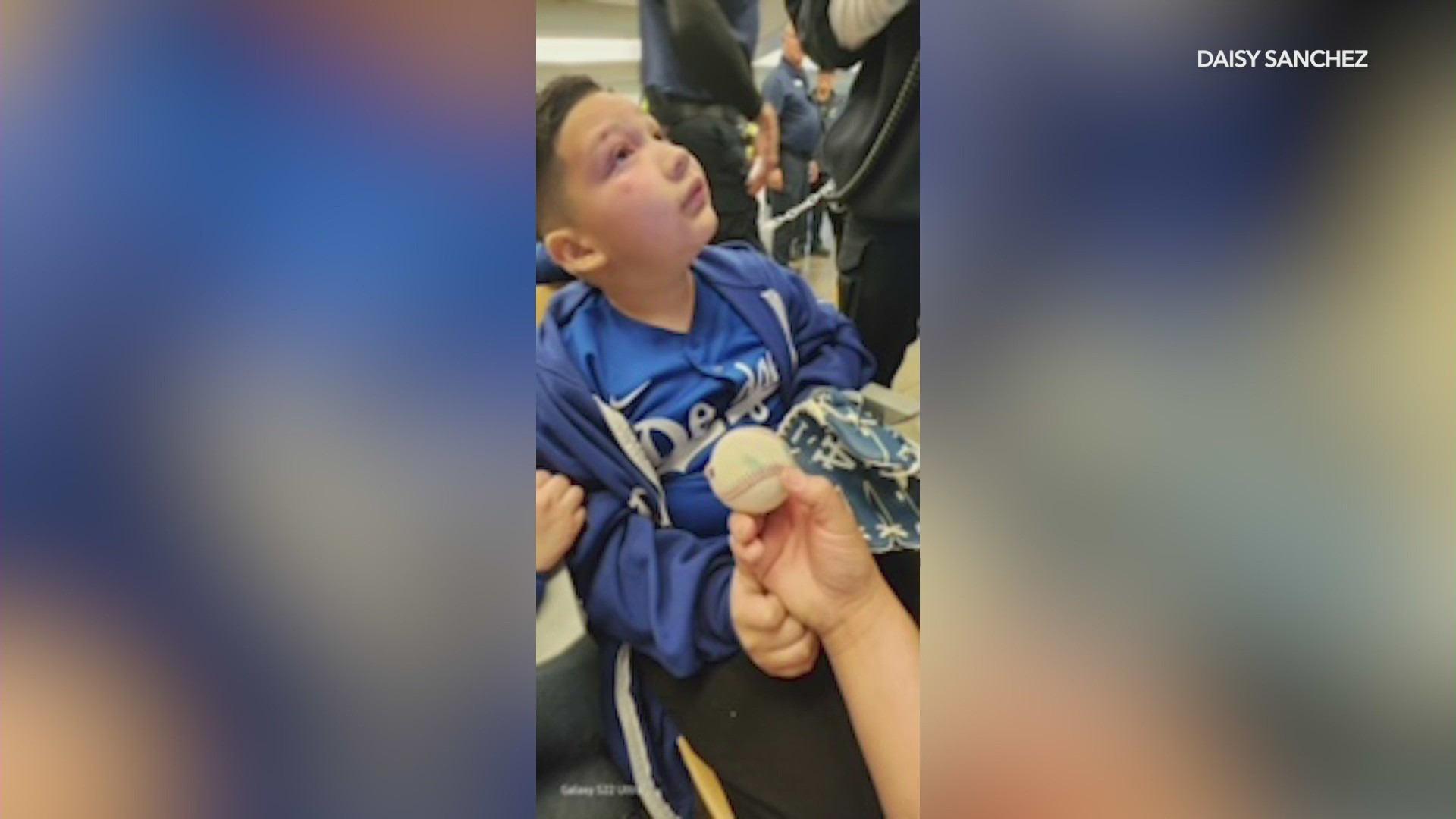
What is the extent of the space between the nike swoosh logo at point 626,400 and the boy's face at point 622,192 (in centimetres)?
10

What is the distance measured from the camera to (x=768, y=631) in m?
0.88

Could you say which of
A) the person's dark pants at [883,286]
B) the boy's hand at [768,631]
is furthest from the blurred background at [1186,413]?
the boy's hand at [768,631]

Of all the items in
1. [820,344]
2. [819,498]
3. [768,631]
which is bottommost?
[768,631]

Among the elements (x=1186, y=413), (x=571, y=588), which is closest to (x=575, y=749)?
(x=571, y=588)

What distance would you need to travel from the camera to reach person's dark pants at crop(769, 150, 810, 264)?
→ 90 centimetres

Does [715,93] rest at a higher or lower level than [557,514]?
higher

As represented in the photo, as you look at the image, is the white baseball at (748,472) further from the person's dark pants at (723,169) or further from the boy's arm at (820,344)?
the person's dark pants at (723,169)

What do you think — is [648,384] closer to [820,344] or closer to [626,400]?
[626,400]

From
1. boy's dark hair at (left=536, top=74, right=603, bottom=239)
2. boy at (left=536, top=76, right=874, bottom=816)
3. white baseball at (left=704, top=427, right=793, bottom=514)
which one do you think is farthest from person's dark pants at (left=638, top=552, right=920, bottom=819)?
boy's dark hair at (left=536, top=74, right=603, bottom=239)

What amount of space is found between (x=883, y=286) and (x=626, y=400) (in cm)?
24

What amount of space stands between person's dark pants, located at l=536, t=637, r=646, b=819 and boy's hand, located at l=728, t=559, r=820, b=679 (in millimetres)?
128

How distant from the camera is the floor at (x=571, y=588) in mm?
899

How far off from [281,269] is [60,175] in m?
0.20

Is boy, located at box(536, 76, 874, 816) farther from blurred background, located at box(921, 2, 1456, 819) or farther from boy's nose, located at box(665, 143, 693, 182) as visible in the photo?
blurred background, located at box(921, 2, 1456, 819)
